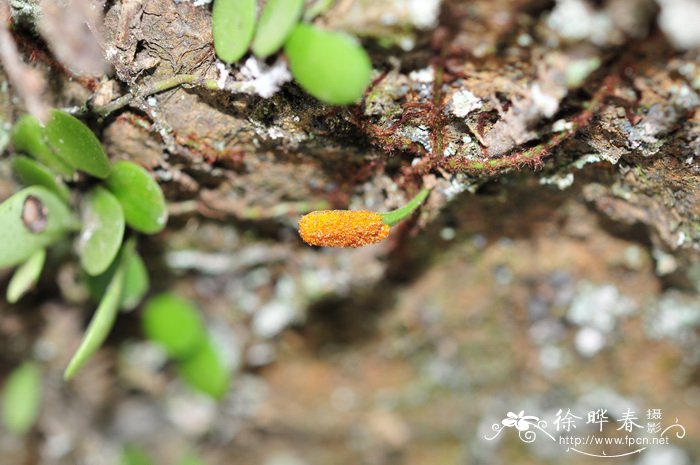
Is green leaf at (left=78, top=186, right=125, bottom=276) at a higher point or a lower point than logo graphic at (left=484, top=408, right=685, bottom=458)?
higher

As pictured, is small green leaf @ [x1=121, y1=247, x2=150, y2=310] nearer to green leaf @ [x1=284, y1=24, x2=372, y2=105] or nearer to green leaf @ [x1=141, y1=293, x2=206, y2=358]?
green leaf @ [x1=141, y1=293, x2=206, y2=358]

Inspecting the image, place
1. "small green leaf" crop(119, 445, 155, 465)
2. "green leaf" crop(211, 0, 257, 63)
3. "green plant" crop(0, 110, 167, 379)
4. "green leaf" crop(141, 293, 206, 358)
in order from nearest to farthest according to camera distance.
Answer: "green leaf" crop(211, 0, 257, 63)
"green plant" crop(0, 110, 167, 379)
"green leaf" crop(141, 293, 206, 358)
"small green leaf" crop(119, 445, 155, 465)

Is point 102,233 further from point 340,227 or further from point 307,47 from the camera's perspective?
point 307,47

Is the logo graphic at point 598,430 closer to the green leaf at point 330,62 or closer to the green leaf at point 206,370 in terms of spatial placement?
the green leaf at point 206,370

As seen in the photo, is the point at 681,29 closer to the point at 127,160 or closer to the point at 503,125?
the point at 503,125

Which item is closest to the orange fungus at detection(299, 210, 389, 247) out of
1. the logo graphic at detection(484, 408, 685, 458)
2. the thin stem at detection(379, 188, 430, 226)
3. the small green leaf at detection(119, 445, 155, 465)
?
the thin stem at detection(379, 188, 430, 226)

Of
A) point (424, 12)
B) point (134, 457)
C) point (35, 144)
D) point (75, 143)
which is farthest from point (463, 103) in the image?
point (134, 457)
